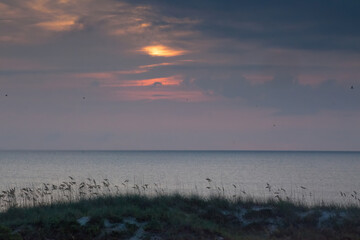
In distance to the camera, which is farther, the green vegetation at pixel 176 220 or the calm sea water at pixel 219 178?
the calm sea water at pixel 219 178

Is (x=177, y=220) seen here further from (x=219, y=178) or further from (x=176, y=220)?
(x=219, y=178)

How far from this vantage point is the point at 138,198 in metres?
19.0

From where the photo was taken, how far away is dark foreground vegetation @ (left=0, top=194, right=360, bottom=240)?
1448 cm

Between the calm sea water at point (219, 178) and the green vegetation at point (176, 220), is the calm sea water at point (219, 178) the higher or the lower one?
the lower one

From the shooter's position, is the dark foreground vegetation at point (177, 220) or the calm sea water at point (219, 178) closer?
the dark foreground vegetation at point (177, 220)

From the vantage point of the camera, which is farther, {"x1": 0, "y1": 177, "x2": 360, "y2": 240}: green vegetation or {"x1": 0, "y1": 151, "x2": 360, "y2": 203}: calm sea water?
{"x1": 0, "y1": 151, "x2": 360, "y2": 203}: calm sea water

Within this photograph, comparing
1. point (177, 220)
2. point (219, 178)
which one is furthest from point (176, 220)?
point (219, 178)

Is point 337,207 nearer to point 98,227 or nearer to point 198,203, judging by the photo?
point 198,203

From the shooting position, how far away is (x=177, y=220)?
51.3 feet

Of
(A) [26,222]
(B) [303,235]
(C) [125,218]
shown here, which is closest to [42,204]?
(A) [26,222]

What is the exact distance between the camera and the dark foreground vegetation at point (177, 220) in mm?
14484

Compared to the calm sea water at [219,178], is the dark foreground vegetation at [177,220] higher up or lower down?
higher up

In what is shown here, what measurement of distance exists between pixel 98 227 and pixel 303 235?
7280mm

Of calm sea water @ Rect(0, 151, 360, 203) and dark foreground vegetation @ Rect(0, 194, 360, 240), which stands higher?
dark foreground vegetation @ Rect(0, 194, 360, 240)
